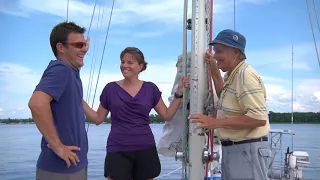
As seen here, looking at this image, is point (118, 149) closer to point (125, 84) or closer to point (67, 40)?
point (125, 84)

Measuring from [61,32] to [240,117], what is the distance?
1313mm

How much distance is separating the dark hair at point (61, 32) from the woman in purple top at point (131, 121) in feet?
3.35

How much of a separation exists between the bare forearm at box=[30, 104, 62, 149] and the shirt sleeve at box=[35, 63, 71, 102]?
0.32 ft

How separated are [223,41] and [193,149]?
938mm

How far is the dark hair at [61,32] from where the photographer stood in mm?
2467

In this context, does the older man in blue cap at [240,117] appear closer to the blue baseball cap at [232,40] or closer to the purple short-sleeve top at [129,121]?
the blue baseball cap at [232,40]

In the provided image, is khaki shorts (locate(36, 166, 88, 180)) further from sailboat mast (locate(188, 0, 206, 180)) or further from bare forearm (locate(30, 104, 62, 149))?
sailboat mast (locate(188, 0, 206, 180))

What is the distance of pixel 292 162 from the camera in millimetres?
8531

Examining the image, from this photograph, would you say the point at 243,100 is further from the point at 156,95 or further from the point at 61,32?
the point at 61,32

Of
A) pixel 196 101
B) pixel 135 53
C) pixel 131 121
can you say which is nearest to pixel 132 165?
pixel 131 121

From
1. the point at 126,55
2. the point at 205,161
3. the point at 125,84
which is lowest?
the point at 205,161

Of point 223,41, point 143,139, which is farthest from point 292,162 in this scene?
point 223,41

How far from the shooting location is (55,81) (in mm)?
2277

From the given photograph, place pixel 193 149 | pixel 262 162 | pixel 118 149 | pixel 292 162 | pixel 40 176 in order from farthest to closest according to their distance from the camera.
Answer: pixel 292 162 < pixel 118 149 < pixel 193 149 < pixel 262 162 < pixel 40 176
